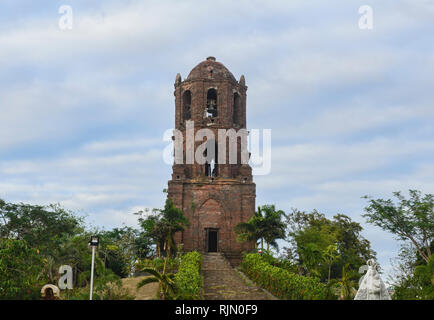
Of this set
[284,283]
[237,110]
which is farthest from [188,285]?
[237,110]

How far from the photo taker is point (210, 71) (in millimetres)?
34531

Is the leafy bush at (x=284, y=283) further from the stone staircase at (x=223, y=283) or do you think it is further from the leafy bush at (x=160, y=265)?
the leafy bush at (x=160, y=265)

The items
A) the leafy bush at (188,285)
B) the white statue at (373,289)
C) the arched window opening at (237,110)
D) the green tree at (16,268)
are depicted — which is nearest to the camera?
the white statue at (373,289)

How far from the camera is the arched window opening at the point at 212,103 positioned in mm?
34062

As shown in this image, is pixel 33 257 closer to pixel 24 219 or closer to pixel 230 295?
pixel 230 295

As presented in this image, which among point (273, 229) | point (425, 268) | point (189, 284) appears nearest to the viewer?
point (189, 284)

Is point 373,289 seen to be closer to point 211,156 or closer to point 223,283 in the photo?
point 223,283

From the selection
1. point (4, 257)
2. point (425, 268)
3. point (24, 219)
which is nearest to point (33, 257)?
point (4, 257)

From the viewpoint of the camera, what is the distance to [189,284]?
16.6 meters

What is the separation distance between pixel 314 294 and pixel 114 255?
15.7 metres

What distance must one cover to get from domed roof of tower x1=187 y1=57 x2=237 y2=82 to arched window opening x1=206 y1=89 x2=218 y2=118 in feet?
3.65

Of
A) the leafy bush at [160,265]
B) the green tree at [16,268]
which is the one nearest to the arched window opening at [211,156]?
the leafy bush at [160,265]

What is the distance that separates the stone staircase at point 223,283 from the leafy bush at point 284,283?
0.46 m

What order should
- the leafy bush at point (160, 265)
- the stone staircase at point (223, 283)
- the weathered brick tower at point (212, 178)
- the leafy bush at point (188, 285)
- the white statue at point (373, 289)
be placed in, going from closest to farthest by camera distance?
the white statue at point (373, 289)
the leafy bush at point (188, 285)
the stone staircase at point (223, 283)
the leafy bush at point (160, 265)
the weathered brick tower at point (212, 178)
